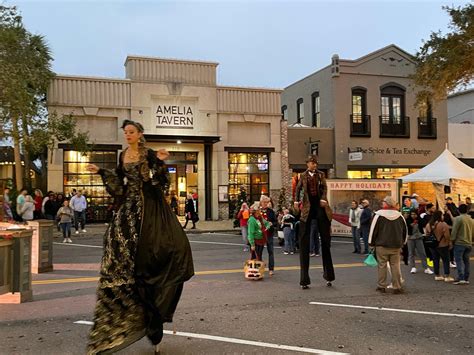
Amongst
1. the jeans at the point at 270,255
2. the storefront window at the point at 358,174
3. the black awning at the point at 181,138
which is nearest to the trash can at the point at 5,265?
the jeans at the point at 270,255

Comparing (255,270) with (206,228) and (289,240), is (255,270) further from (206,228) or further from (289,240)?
(206,228)

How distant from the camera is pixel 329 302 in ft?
22.1

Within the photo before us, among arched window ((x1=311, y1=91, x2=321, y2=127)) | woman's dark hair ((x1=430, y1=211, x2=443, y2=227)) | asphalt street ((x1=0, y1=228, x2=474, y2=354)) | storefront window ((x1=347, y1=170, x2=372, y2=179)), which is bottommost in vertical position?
asphalt street ((x1=0, y1=228, x2=474, y2=354))

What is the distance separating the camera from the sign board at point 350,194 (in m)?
17.2

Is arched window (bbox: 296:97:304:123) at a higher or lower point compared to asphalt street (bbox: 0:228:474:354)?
higher

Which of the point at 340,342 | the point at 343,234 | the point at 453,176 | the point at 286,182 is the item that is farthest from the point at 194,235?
the point at 340,342

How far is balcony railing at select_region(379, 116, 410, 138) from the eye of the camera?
88.5ft

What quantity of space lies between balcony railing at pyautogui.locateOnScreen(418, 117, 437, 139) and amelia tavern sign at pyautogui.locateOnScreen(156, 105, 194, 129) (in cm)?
1375

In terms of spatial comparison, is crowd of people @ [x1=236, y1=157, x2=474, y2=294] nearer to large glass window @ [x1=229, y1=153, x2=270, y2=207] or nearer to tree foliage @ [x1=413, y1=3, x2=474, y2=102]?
tree foliage @ [x1=413, y1=3, x2=474, y2=102]

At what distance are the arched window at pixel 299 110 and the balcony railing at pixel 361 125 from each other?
428cm

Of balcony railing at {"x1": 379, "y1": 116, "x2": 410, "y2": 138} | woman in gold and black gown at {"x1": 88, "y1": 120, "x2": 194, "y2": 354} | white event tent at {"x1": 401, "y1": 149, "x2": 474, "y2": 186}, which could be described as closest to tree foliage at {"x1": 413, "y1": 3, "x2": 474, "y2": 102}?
white event tent at {"x1": 401, "y1": 149, "x2": 474, "y2": 186}

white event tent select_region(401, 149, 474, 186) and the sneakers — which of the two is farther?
white event tent select_region(401, 149, 474, 186)

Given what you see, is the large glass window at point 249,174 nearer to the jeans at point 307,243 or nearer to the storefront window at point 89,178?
the storefront window at point 89,178

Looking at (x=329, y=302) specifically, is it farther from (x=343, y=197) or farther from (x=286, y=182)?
(x=286, y=182)
